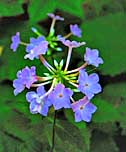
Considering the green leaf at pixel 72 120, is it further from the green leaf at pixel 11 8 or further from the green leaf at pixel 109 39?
the green leaf at pixel 11 8

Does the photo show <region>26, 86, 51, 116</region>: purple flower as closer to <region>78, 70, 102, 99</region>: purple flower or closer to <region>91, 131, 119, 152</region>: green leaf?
<region>78, 70, 102, 99</region>: purple flower

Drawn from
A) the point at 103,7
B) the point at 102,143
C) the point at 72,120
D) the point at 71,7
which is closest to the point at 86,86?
the point at 72,120

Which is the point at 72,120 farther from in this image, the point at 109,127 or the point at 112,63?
the point at 112,63

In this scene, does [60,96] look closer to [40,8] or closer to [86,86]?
[86,86]

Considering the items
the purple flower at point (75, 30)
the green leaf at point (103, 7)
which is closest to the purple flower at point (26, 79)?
the purple flower at point (75, 30)

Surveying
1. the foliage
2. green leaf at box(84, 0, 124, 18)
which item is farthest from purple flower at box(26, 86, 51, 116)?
green leaf at box(84, 0, 124, 18)

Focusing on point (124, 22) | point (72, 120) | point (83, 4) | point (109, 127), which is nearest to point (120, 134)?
point (109, 127)
